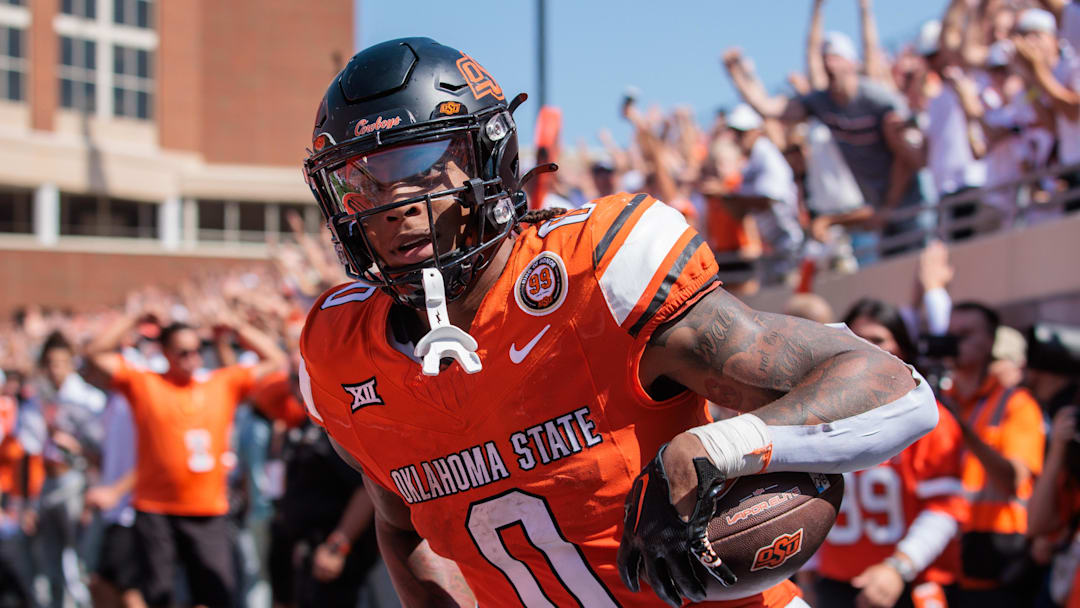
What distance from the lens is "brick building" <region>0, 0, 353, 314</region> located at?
3781 centimetres

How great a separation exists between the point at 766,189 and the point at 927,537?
4970mm

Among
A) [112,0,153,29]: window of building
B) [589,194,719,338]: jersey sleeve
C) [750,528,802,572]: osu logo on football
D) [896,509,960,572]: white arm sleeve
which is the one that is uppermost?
[112,0,153,29]: window of building

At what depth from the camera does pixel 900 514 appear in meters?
4.61

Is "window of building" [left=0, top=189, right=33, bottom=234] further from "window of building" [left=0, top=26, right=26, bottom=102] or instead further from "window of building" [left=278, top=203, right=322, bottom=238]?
"window of building" [left=278, top=203, right=322, bottom=238]

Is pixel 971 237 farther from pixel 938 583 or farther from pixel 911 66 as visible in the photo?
pixel 938 583

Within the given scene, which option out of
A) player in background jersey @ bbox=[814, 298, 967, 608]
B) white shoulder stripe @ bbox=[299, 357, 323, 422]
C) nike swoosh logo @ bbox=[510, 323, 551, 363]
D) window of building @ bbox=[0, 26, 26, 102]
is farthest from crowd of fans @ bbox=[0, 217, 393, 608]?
window of building @ bbox=[0, 26, 26, 102]

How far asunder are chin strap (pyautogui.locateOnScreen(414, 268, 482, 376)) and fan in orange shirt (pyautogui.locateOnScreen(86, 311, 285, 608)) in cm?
589

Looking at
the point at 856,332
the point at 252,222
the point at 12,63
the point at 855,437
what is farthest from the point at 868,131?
the point at 12,63

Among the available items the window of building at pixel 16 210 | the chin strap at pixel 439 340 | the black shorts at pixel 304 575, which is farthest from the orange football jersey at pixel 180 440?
the window of building at pixel 16 210

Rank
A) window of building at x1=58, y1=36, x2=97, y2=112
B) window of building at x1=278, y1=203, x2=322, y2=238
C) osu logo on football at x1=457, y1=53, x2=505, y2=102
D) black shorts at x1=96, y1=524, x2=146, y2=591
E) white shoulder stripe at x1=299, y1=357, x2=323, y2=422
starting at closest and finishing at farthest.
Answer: osu logo on football at x1=457, y1=53, x2=505, y2=102 < white shoulder stripe at x1=299, y1=357, x2=323, y2=422 < black shorts at x1=96, y1=524, x2=146, y2=591 < window of building at x1=58, y1=36, x2=97, y2=112 < window of building at x1=278, y1=203, x2=322, y2=238

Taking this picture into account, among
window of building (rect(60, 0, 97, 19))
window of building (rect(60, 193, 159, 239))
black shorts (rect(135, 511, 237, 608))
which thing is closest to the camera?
black shorts (rect(135, 511, 237, 608))

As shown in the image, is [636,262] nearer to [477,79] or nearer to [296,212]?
[477,79]

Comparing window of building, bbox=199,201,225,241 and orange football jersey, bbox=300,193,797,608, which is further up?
orange football jersey, bbox=300,193,797,608

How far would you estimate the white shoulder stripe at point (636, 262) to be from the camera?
2.17 meters
